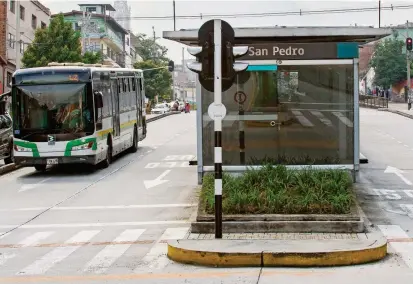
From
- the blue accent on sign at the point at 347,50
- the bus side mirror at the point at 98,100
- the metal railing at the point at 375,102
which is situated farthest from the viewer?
the metal railing at the point at 375,102

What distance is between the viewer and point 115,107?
23688 mm

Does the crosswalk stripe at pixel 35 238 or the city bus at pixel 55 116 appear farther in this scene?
the city bus at pixel 55 116

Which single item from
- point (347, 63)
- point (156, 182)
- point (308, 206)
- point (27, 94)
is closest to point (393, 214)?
point (308, 206)

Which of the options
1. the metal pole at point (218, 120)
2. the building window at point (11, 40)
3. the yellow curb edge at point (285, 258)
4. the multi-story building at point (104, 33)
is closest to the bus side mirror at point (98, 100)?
the metal pole at point (218, 120)

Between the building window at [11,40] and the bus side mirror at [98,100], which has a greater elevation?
the building window at [11,40]

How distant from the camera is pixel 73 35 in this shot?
160ft

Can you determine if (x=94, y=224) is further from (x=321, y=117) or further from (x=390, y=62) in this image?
(x=390, y=62)

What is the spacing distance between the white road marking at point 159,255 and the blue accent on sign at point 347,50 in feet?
20.4

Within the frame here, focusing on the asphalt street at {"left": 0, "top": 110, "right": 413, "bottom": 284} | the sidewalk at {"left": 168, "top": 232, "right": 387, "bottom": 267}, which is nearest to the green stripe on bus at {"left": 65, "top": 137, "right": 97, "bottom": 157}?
the asphalt street at {"left": 0, "top": 110, "right": 413, "bottom": 284}

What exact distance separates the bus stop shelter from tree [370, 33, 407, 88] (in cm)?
6357

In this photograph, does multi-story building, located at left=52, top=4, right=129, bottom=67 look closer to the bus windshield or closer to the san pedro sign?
the bus windshield

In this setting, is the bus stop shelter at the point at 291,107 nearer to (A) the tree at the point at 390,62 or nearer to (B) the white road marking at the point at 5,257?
(B) the white road marking at the point at 5,257

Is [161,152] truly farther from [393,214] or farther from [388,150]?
[393,214]

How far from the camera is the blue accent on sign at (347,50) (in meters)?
15.8
